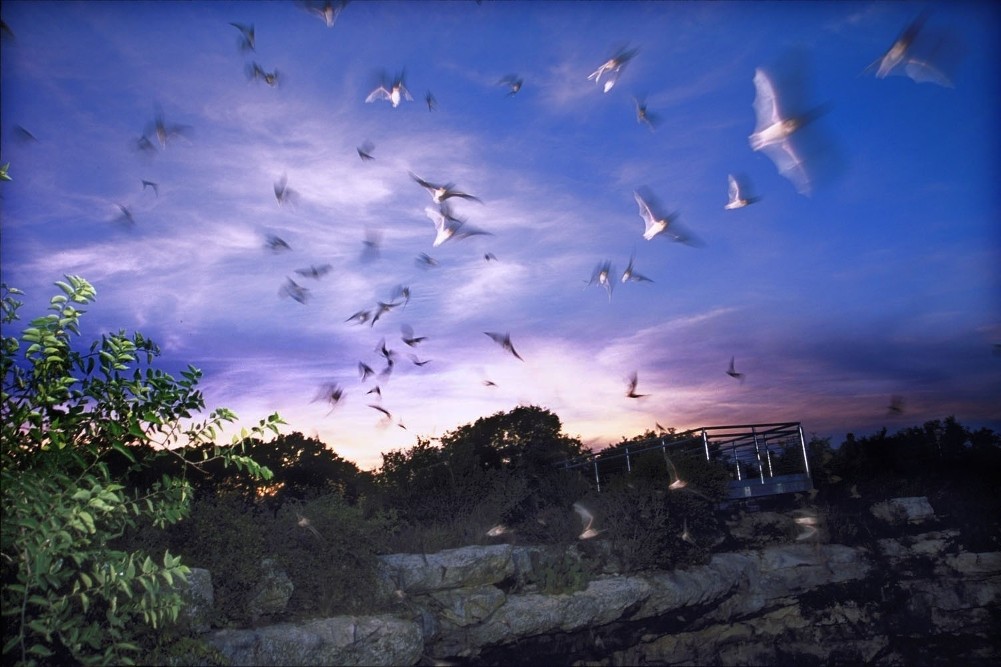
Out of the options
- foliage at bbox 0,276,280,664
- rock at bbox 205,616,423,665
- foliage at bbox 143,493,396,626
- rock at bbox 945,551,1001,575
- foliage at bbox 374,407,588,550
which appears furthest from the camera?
rock at bbox 945,551,1001,575

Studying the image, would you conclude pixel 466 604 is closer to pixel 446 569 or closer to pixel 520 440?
pixel 446 569

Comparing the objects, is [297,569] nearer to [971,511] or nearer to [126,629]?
[126,629]

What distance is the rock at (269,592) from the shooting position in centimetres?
690

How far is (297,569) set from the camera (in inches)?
295

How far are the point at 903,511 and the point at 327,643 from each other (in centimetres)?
1258

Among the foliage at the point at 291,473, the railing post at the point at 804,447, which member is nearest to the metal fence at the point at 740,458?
the railing post at the point at 804,447

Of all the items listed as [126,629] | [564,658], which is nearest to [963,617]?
[564,658]

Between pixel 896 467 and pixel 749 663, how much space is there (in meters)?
8.20

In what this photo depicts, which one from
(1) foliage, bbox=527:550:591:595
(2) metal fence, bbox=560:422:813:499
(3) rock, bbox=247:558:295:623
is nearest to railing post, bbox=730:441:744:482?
(2) metal fence, bbox=560:422:813:499

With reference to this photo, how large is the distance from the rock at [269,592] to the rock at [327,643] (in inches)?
10.0

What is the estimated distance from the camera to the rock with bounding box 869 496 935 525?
1388 centimetres

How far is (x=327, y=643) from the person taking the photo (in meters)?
6.81

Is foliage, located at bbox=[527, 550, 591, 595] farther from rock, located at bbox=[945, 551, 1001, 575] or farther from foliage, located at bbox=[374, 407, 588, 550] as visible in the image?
rock, located at bbox=[945, 551, 1001, 575]

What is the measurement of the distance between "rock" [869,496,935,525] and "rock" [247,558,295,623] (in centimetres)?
1242
